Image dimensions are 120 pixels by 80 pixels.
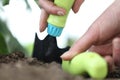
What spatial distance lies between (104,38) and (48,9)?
19 cm

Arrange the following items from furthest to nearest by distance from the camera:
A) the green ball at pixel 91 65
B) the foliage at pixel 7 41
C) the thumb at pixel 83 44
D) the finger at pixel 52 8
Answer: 1. the foliage at pixel 7 41
2. the finger at pixel 52 8
3. the thumb at pixel 83 44
4. the green ball at pixel 91 65

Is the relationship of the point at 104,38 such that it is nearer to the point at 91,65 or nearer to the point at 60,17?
the point at 60,17

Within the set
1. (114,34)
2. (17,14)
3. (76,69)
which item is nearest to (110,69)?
(76,69)

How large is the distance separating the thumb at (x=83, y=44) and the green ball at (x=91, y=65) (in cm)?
6

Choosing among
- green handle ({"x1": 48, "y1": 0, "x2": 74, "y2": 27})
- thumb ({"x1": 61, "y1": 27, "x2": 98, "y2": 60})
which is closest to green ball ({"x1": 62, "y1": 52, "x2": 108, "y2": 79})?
thumb ({"x1": 61, "y1": 27, "x2": 98, "y2": 60})

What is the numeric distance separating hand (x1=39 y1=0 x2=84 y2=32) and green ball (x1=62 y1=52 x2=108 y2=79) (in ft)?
0.83

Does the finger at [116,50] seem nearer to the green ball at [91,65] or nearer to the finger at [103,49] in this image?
the finger at [103,49]

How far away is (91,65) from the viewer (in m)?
0.70

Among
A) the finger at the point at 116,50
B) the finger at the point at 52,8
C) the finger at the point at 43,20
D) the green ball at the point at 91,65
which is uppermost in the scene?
the finger at the point at 52,8

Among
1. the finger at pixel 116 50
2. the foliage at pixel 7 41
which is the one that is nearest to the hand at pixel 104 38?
the finger at pixel 116 50

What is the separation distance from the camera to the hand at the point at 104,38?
868 millimetres

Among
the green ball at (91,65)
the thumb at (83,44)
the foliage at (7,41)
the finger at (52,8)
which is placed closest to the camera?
the green ball at (91,65)

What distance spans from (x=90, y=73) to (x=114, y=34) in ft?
0.98

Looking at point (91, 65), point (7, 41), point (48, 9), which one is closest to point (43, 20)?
point (48, 9)
